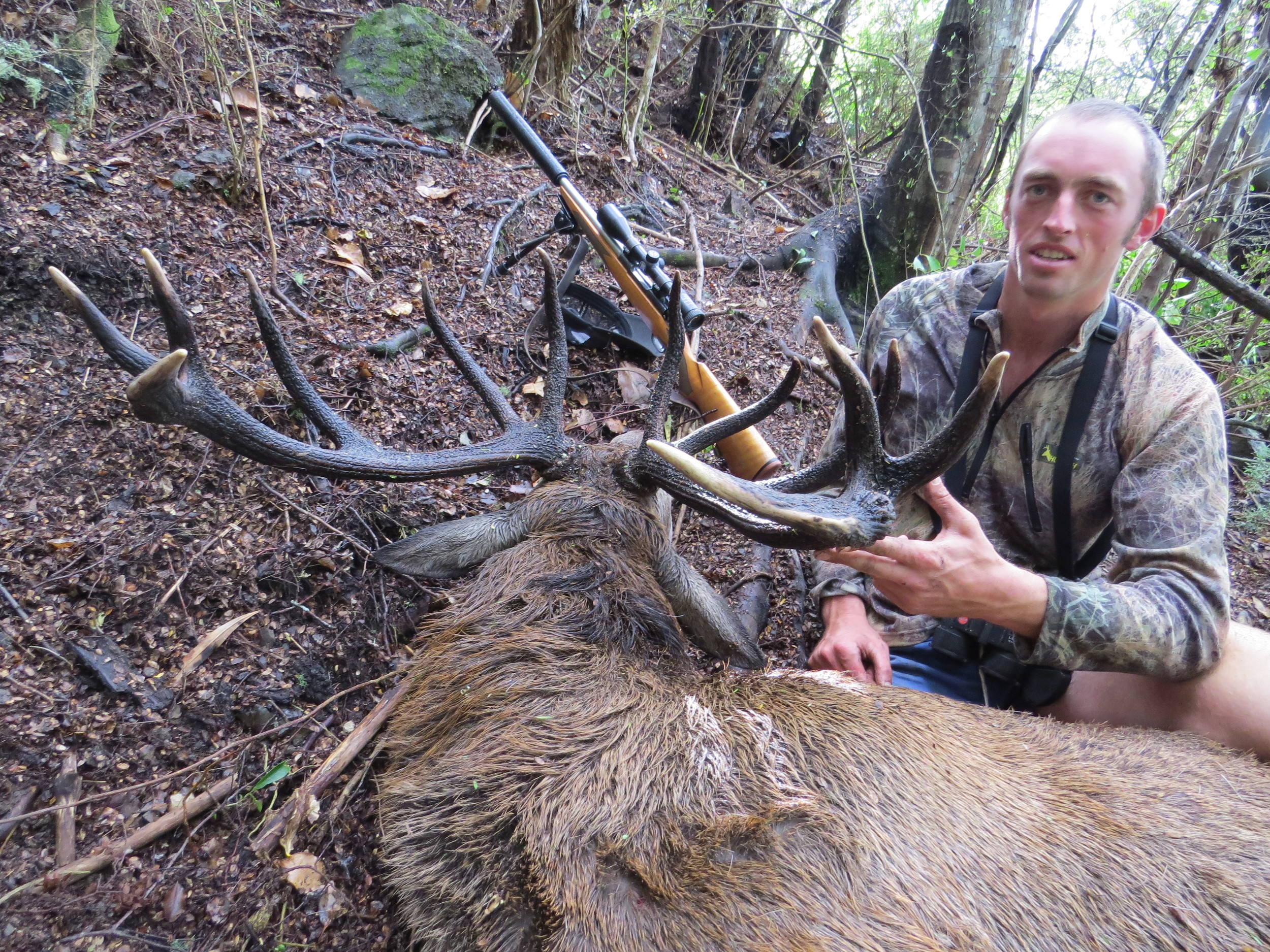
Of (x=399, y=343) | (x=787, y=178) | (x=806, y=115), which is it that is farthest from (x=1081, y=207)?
(x=806, y=115)

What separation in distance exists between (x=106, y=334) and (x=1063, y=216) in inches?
123

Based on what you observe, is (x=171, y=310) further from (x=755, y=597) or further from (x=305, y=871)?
(x=755, y=597)

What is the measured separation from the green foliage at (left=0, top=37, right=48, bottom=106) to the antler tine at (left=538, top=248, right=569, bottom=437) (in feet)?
8.83

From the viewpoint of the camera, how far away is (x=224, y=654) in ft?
8.14

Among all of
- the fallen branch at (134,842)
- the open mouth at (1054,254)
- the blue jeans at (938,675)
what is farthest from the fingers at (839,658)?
the fallen branch at (134,842)

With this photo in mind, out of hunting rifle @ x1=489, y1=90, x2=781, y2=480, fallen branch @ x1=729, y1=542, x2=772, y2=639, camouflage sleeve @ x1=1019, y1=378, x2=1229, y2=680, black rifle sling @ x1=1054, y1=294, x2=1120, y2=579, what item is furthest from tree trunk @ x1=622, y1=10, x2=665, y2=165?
camouflage sleeve @ x1=1019, y1=378, x2=1229, y2=680

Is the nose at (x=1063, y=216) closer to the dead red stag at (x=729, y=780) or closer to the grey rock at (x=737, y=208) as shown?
the dead red stag at (x=729, y=780)

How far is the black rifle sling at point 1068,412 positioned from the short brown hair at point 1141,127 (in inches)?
15.8

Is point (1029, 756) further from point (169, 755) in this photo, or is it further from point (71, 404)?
point (71, 404)

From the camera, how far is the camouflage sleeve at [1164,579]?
7.97 ft

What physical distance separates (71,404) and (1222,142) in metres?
6.80

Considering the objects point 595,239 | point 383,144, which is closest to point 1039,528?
point 595,239

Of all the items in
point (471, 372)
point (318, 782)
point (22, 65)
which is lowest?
point (318, 782)

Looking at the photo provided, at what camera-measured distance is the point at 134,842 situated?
2021mm
